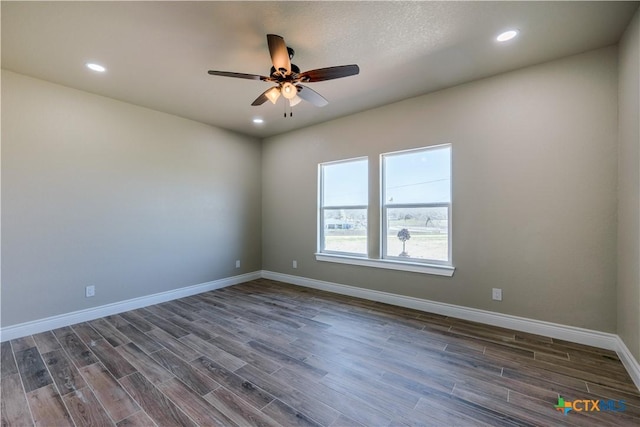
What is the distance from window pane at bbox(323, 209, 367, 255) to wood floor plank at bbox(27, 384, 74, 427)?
136 inches

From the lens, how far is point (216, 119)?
4.35 meters

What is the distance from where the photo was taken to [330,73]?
7.35ft

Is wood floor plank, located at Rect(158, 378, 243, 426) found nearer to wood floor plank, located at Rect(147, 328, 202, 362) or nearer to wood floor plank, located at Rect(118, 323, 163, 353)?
wood floor plank, located at Rect(147, 328, 202, 362)

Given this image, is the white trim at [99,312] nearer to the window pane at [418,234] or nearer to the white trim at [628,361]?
the window pane at [418,234]

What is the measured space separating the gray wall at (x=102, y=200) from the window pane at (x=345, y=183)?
1.77 m

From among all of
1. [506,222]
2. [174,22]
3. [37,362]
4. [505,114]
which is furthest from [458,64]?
[37,362]

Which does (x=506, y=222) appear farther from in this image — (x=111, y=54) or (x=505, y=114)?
(x=111, y=54)

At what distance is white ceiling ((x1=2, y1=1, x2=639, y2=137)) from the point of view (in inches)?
80.4

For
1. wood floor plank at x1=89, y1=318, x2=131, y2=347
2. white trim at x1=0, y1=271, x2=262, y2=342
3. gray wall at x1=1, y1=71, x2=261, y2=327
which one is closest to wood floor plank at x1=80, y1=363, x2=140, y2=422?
wood floor plank at x1=89, y1=318, x2=131, y2=347

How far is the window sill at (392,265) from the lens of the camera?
3.37 m

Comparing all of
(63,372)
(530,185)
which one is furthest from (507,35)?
(63,372)

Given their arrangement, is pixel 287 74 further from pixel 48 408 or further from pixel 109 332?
pixel 109 332

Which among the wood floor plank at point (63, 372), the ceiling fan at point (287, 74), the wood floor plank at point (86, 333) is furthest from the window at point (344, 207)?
the wood floor plank at point (63, 372)

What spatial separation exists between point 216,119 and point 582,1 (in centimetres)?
430
